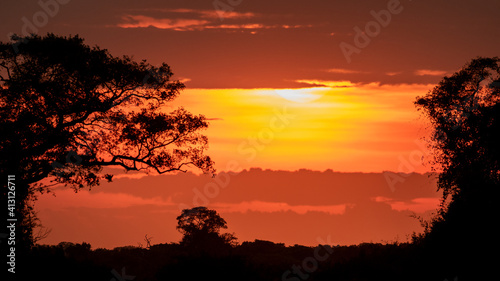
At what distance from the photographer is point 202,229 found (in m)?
54.2

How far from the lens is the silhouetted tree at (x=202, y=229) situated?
53812 millimetres

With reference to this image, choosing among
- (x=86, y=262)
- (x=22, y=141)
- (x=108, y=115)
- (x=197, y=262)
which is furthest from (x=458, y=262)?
(x=22, y=141)

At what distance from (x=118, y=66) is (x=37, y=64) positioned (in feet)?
17.3

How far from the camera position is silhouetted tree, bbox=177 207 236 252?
177ft

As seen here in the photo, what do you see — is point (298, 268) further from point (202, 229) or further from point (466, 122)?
point (466, 122)

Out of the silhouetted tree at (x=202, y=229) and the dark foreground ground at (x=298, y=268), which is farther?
the silhouetted tree at (x=202, y=229)

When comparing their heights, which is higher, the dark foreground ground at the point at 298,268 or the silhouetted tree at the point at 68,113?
the silhouetted tree at the point at 68,113

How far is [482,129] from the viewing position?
56906 mm

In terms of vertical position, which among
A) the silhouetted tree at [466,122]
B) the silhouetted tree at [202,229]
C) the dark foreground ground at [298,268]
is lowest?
the dark foreground ground at [298,268]

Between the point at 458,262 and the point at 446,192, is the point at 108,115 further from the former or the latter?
the point at 446,192

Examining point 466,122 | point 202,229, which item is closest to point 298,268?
point 202,229

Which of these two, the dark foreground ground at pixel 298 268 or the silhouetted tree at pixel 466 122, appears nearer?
the dark foreground ground at pixel 298 268

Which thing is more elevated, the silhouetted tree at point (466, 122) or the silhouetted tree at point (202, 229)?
the silhouetted tree at point (466, 122)

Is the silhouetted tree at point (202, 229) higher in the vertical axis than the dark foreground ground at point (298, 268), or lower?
higher
